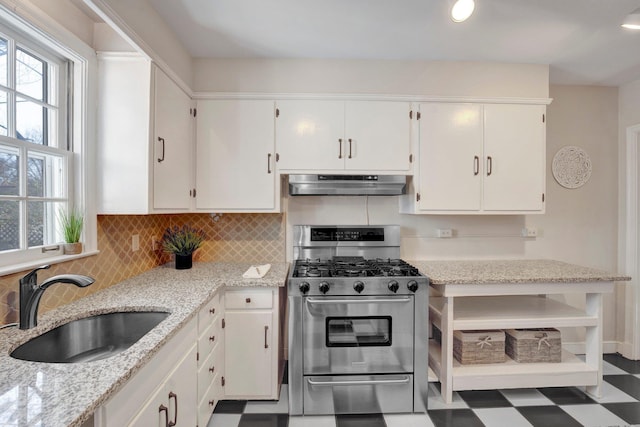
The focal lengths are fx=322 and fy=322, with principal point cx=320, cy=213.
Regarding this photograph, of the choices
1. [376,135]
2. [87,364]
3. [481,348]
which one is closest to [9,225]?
[87,364]

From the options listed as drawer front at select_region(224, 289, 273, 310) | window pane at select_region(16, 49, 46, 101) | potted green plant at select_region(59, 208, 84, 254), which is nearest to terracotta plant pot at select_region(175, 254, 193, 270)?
drawer front at select_region(224, 289, 273, 310)

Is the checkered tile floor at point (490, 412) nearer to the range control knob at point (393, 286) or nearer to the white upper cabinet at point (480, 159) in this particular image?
the range control knob at point (393, 286)

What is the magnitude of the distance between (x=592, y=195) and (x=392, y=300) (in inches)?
92.4

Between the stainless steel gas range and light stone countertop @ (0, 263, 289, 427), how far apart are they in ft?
1.04

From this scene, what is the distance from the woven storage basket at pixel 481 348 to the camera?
2.27 m

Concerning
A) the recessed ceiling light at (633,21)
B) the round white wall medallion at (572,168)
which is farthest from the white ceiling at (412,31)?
the round white wall medallion at (572,168)

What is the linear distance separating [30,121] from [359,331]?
2.13 m

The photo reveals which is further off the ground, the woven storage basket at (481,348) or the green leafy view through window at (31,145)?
the green leafy view through window at (31,145)

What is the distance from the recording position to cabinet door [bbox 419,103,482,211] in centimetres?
252

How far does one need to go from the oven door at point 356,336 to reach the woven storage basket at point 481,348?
17.8 inches

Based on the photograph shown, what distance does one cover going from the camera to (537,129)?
8.43 feet

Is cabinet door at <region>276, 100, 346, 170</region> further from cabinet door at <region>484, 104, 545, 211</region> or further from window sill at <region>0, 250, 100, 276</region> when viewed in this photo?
window sill at <region>0, 250, 100, 276</region>

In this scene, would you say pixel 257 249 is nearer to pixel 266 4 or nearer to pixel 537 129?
pixel 266 4

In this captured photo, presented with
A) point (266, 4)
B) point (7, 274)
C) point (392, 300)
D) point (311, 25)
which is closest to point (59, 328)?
point (7, 274)
